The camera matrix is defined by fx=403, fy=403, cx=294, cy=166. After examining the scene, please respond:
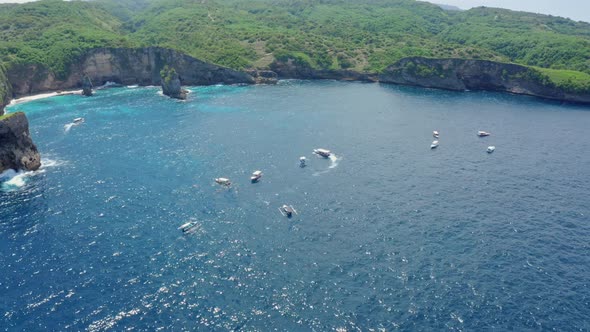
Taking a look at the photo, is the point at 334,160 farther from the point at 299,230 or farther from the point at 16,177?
the point at 16,177

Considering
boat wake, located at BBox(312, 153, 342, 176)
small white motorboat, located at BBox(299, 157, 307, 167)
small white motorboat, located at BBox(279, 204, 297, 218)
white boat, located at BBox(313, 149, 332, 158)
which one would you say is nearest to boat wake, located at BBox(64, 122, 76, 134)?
small white motorboat, located at BBox(299, 157, 307, 167)

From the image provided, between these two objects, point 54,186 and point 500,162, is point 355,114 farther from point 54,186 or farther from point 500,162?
point 54,186

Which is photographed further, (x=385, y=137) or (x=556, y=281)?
(x=385, y=137)

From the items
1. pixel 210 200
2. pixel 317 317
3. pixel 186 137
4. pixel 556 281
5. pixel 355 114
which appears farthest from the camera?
pixel 355 114

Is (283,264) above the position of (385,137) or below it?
below

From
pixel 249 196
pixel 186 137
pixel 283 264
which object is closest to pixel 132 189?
pixel 249 196

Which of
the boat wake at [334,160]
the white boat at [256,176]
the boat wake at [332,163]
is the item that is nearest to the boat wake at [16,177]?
the white boat at [256,176]

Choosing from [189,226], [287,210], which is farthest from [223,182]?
[287,210]

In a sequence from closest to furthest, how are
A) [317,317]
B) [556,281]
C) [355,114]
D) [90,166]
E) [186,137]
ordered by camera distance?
[317,317] < [556,281] < [90,166] < [186,137] < [355,114]

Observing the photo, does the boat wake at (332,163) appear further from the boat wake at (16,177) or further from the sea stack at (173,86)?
the sea stack at (173,86)
